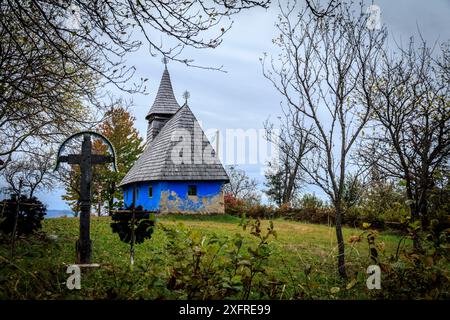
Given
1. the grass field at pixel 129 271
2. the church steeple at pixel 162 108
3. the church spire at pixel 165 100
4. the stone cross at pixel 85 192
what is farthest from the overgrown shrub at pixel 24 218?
the church spire at pixel 165 100

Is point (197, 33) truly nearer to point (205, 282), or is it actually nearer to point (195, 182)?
point (205, 282)

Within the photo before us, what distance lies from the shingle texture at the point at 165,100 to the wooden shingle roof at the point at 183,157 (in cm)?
551

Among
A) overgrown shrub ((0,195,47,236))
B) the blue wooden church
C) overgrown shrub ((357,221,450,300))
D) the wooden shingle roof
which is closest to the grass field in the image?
overgrown shrub ((357,221,450,300))

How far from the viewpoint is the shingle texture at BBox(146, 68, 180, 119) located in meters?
28.2

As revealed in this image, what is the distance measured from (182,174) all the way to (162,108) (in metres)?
10.2

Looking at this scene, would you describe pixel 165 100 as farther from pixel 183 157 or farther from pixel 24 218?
pixel 24 218

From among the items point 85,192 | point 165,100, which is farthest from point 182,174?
point 85,192

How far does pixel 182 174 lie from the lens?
65.8 feet

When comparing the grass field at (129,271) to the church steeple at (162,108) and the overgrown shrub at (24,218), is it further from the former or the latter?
the church steeple at (162,108)

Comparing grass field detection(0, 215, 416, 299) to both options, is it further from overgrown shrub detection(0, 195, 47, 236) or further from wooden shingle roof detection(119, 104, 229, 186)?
wooden shingle roof detection(119, 104, 229, 186)
